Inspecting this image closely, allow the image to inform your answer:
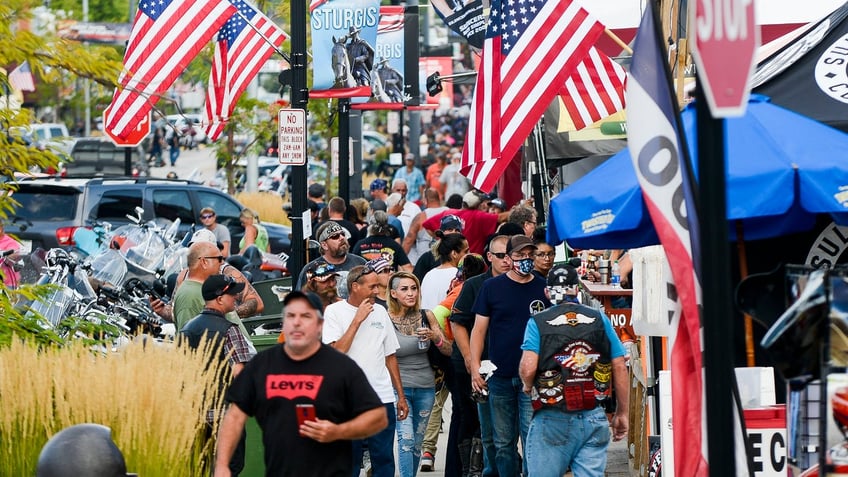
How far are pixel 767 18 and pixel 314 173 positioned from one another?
99.3ft

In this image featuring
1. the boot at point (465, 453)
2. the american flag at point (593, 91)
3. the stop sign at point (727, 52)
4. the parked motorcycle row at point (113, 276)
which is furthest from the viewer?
the american flag at point (593, 91)

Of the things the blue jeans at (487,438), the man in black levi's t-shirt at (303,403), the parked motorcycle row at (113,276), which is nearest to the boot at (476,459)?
the blue jeans at (487,438)

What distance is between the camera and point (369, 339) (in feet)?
31.1

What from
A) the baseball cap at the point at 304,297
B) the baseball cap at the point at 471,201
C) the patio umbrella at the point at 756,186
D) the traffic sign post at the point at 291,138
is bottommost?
the baseball cap at the point at 304,297

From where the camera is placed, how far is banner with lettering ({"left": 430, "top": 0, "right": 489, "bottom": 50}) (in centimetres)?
1986

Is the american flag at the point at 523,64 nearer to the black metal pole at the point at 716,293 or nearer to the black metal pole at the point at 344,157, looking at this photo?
the black metal pole at the point at 716,293

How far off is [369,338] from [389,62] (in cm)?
1229

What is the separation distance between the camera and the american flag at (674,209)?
20.0 ft

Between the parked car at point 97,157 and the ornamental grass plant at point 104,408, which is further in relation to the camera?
the parked car at point 97,157

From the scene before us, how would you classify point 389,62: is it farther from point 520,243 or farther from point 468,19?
point 520,243

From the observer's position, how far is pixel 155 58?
48.2 feet

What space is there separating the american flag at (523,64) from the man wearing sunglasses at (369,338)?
7.00ft

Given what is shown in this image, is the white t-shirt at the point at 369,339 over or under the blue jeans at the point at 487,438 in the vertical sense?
over

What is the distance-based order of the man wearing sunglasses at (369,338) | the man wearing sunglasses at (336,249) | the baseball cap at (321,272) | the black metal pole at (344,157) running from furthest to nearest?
the black metal pole at (344,157) → the man wearing sunglasses at (336,249) → the baseball cap at (321,272) → the man wearing sunglasses at (369,338)
